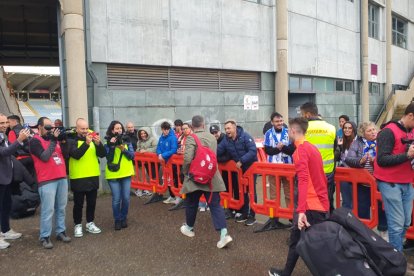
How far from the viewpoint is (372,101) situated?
1841 cm

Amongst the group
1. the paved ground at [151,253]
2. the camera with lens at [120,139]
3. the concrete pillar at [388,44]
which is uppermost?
the concrete pillar at [388,44]

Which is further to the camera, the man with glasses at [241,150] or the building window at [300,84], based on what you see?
the building window at [300,84]

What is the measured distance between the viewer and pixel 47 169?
16.6 ft

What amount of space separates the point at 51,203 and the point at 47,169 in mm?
484

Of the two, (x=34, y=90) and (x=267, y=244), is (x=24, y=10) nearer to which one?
(x=267, y=244)

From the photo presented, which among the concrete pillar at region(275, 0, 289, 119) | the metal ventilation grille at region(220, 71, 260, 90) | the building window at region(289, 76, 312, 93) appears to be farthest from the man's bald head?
the building window at region(289, 76, 312, 93)

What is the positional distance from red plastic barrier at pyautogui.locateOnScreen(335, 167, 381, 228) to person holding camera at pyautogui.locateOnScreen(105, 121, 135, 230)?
10.5ft

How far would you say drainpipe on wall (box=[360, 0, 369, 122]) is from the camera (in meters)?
16.8

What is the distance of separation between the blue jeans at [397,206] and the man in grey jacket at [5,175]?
14.4ft

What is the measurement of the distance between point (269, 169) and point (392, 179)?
212cm

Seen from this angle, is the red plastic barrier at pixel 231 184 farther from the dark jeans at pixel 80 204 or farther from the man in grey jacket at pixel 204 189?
the dark jeans at pixel 80 204

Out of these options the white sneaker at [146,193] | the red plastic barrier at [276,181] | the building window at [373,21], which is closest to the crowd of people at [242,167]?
the red plastic barrier at [276,181]

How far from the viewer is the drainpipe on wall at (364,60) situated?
1678cm

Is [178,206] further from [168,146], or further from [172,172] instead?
[168,146]
